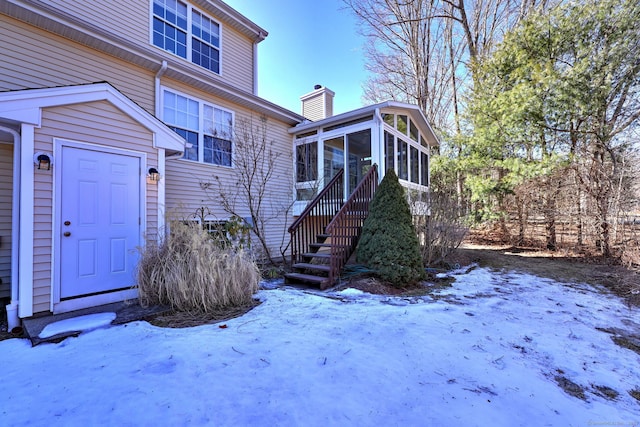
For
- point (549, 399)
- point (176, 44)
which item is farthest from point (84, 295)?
point (176, 44)

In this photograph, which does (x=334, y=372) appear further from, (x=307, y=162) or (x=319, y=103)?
(x=319, y=103)

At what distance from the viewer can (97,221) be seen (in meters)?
3.82

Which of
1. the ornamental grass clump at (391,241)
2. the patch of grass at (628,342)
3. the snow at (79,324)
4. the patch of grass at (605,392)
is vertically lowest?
the patch of grass at (628,342)

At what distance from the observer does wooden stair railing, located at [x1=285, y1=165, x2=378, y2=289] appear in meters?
4.86

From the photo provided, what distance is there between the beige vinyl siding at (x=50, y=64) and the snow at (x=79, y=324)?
153 inches

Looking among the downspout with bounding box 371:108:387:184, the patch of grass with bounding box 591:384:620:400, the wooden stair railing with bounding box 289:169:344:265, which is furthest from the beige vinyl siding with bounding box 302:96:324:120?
the patch of grass with bounding box 591:384:620:400

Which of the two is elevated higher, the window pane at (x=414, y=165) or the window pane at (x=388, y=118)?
the window pane at (x=388, y=118)

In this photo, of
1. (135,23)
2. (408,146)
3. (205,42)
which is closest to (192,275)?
(135,23)

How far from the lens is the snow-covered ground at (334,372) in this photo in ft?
5.69

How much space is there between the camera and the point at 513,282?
5.35m

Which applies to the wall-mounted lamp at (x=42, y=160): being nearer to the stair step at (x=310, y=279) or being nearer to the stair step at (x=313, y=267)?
the stair step at (x=310, y=279)

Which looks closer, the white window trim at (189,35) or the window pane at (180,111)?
the window pane at (180,111)

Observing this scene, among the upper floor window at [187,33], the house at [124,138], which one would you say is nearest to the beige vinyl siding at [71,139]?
the house at [124,138]

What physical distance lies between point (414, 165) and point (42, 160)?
28.3 feet
